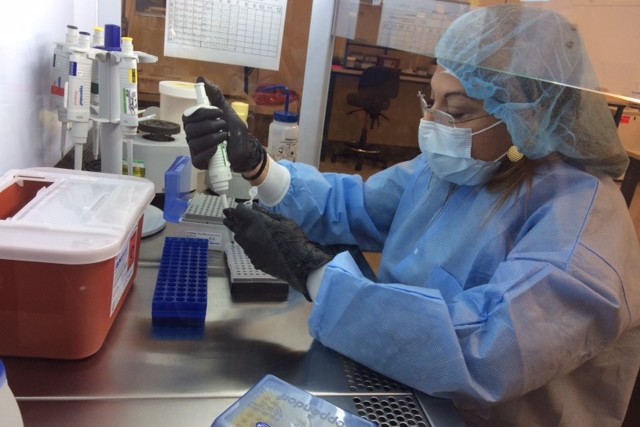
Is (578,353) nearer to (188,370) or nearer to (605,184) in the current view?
(605,184)

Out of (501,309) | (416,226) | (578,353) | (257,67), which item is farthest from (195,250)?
(257,67)

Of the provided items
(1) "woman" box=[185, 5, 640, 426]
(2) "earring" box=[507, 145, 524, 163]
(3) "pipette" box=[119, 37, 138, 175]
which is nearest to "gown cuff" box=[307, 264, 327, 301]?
(1) "woman" box=[185, 5, 640, 426]

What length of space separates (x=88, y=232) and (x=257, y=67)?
3.80 ft

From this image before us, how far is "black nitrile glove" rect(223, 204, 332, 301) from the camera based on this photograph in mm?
887

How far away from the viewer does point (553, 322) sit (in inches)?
28.3

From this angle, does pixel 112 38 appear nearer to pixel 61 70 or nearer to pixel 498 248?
pixel 61 70

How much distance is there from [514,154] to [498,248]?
0.19 meters

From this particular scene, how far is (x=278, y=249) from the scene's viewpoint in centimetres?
89

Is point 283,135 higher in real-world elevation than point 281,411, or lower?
higher

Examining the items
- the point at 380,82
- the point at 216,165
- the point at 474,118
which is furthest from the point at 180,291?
the point at 380,82

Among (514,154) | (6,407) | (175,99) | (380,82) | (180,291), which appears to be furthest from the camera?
(380,82)

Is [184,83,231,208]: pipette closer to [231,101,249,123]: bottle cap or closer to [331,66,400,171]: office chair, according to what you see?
[231,101,249,123]: bottle cap

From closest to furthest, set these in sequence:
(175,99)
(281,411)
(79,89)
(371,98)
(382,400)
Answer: (281,411) < (382,400) < (79,89) < (175,99) < (371,98)

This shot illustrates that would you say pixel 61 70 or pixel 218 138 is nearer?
pixel 218 138
